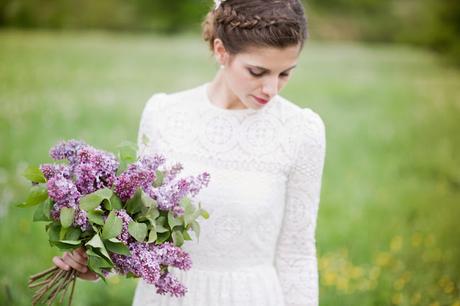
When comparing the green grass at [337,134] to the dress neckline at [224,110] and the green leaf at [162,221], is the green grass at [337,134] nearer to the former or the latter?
the dress neckline at [224,110]

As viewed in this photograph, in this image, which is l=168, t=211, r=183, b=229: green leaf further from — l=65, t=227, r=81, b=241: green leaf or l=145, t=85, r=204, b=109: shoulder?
l=145, t=85, r=204, b=109: shoulder

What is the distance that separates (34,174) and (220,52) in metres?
0.84

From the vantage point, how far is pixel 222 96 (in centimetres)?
231

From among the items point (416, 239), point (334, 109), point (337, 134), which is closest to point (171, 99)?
point (416, 239)

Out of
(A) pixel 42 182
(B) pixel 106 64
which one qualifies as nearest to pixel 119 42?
(B) pixel 106 64

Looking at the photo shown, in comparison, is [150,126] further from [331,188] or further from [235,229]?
[331,188]

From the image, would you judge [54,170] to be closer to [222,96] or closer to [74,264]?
[74,264]

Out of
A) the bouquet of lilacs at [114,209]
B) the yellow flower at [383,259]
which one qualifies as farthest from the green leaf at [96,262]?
the yellow flower at [383,259]

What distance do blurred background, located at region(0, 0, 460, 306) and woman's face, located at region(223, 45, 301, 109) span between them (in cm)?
52

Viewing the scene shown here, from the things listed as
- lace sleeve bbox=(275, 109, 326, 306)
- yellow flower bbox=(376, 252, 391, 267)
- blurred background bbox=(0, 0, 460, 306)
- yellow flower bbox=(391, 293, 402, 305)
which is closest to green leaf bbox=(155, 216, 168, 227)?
lace sleeve bbox=(275, 109, 326, 306)

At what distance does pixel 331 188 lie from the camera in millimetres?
5074

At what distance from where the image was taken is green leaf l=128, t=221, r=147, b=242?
5.46ft

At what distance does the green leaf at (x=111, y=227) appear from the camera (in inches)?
64.3

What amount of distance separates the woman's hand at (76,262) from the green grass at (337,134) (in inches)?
63.5
